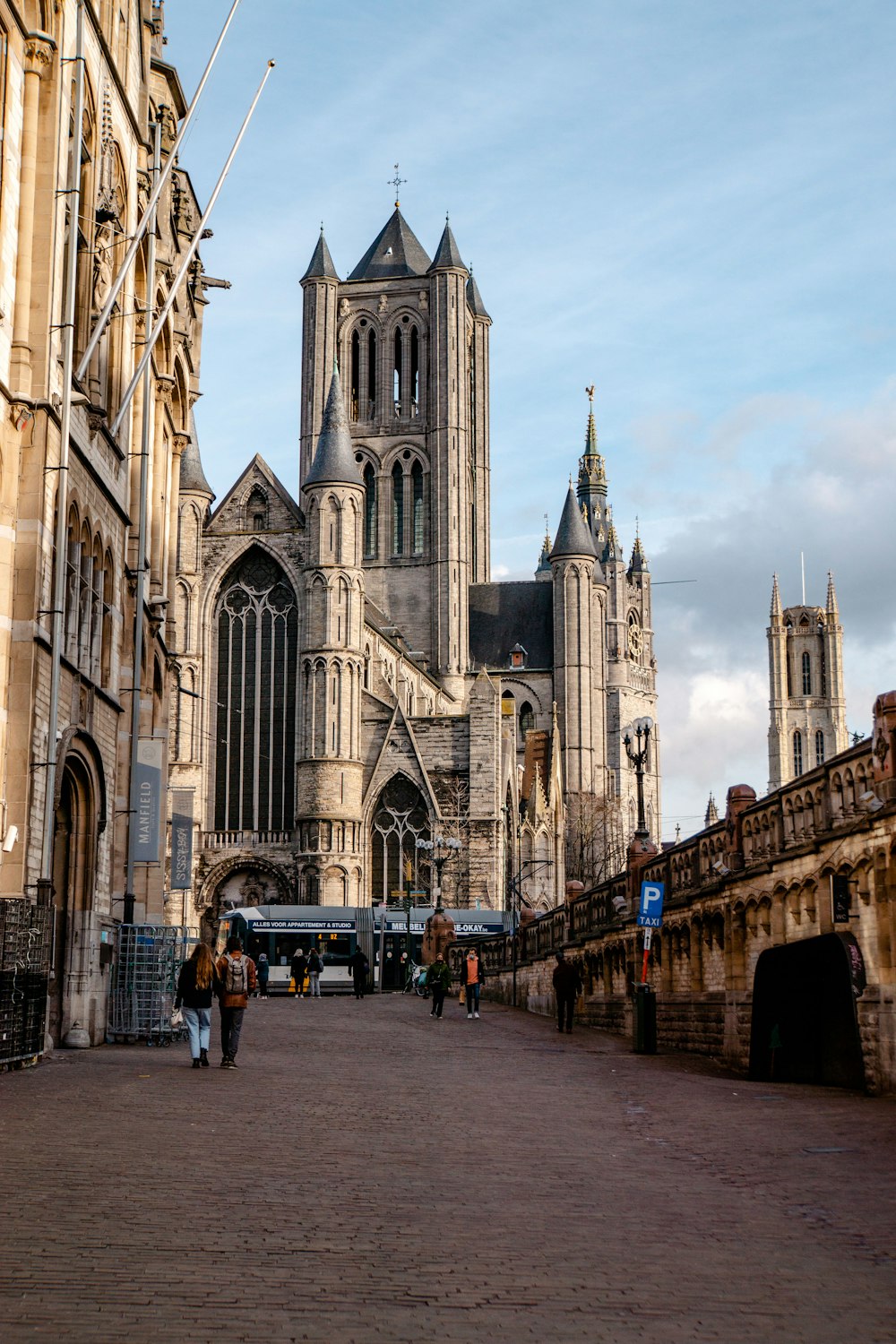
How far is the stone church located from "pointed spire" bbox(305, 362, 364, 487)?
0.12 metres

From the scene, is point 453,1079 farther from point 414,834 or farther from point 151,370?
point 414,834

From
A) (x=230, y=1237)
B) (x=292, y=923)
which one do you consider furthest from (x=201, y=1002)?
(x=292, y=923)

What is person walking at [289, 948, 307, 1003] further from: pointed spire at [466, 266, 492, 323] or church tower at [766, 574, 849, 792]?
church tower at [766, 574, 849, 792]

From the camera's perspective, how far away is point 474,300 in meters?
103

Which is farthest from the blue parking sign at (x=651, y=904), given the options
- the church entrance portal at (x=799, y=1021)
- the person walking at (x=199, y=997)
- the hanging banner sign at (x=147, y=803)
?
the hanging banner sign at (x=147, y=803)

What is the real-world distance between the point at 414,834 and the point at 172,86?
43.4 metres

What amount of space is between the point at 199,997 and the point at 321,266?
82998mm

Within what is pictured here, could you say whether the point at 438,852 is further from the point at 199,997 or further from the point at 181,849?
the point at 199,997

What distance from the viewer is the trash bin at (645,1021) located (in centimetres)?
2173

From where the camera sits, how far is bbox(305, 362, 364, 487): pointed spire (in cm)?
7056

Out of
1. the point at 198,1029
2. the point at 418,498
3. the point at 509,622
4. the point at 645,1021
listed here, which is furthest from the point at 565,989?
the point at 509,622

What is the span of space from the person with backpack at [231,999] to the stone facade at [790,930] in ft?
18.6

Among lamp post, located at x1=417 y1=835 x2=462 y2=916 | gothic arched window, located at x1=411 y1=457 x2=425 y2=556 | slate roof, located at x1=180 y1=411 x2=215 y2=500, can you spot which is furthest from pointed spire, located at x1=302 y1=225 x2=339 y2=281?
lamp post, located at x1=417 y1=835 x2=462 y2=916

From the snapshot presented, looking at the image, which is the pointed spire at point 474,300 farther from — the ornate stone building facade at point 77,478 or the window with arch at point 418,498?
the ornate stone building facade at point 77,478
